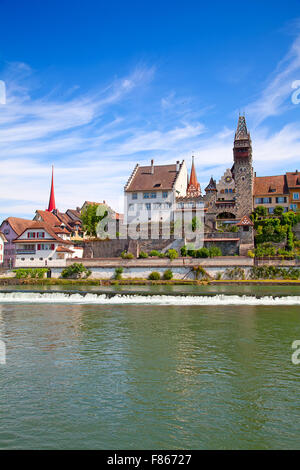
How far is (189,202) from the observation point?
68.2m

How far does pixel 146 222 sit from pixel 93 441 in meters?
60.2

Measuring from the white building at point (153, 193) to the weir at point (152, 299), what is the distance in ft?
123

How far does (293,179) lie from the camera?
221 ft

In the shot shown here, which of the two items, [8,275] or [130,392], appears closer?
[130,392]

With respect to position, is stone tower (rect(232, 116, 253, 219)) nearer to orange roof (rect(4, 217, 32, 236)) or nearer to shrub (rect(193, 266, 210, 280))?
shrub (rect(193, 266, 210, 280))

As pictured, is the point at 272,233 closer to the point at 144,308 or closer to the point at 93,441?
the point at 144,308

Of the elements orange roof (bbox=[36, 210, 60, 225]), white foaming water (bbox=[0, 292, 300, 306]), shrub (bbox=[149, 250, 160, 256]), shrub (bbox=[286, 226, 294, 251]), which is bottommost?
white foaming water (bbox=[0, 292, 300, 306])

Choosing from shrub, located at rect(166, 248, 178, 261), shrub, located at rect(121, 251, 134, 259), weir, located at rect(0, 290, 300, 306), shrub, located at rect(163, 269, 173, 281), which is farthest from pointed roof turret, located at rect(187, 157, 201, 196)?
weir, located at rect(0, 290, 300, 306)

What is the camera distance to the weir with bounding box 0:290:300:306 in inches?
1112

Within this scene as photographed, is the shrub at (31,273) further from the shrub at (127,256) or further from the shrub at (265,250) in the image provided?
the shrub at (265,250)

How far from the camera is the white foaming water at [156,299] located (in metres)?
28.2

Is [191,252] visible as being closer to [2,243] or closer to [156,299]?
[156,299]

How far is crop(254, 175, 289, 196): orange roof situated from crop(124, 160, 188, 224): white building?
42.5 feet

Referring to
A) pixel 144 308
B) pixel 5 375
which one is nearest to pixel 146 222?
pixel 144 308
